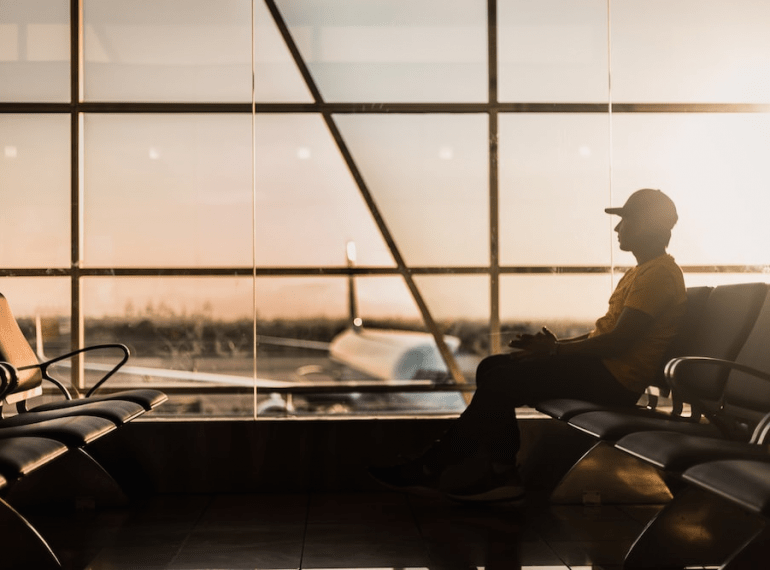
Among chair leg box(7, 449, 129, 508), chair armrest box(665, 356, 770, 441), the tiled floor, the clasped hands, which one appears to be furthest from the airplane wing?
chair armrest box(665, 356, 770, 441)

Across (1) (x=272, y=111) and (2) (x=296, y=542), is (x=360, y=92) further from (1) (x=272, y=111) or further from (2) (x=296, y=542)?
(2) (x=296, y=542)

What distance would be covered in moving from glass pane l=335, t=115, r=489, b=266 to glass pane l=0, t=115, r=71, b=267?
4.96ft

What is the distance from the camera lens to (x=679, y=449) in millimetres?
2223

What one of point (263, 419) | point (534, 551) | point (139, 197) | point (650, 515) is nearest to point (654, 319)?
point (650, 515)

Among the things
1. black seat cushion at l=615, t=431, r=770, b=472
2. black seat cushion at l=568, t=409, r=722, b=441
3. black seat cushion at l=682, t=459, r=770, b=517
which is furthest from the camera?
black seat cushion at l=568, t=409, r=722, b=441

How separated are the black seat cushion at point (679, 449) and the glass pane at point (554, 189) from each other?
2133mm

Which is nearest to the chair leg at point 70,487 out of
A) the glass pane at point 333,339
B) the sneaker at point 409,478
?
the glass pane at point 333,339

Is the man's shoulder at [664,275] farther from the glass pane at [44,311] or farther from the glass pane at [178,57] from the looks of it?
the glass pane at [44,311]

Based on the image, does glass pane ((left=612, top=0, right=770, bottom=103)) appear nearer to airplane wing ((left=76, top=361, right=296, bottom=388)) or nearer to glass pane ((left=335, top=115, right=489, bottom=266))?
glass pane ((left=335, top=115, right=489, bottom=266))

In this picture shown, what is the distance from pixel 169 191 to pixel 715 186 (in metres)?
2.87

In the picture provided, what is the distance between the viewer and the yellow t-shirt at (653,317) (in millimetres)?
3426

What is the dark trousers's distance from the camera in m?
3.52

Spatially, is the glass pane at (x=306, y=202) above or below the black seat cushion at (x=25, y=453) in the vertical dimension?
above

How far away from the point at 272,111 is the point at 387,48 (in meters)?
0.69
